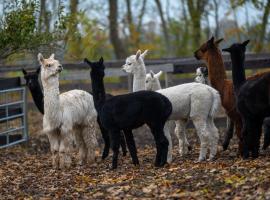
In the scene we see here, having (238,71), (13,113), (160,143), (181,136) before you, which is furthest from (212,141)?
(13,113)

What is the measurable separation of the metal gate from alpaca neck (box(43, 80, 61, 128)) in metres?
3.60

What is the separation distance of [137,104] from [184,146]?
82.9 inches

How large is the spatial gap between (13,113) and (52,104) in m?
4.76

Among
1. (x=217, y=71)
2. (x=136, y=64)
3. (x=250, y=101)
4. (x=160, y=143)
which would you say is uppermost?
(x=136, y=64)

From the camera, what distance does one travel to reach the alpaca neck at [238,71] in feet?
34.4

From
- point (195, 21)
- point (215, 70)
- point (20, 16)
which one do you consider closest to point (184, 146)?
point (215, 70)

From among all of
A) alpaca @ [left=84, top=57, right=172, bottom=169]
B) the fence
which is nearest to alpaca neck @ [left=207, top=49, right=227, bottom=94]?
alpaca @ [left=84, top=57, right=172, bottom=169]

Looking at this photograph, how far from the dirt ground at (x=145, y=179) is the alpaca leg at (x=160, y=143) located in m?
0.14

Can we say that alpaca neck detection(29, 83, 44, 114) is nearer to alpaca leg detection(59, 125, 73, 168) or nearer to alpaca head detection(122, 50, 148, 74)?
alpaca leg detection(59, 125, 73, 168)

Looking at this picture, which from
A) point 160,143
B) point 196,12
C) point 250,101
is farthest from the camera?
point 196,12

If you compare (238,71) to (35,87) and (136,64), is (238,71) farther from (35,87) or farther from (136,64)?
(35,87)

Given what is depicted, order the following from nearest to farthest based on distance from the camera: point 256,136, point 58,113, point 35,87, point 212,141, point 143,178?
point 143,178
point 256,136
point 212,141
point 58,113
point 35,87

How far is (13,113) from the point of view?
15.9 metres

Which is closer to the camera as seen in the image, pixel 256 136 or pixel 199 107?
pixel 256 136
